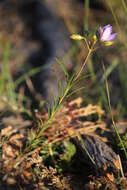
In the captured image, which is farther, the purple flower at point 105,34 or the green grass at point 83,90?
the green grass at point 83,90

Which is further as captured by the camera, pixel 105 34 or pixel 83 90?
pixel 83 90

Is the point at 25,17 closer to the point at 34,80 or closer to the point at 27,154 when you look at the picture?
the point at 34,80

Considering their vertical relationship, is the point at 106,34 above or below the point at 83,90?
above

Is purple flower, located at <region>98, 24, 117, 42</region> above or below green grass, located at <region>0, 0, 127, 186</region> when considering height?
above

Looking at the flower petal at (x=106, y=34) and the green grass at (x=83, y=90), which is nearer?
the flower petal at (x=106, y=34)

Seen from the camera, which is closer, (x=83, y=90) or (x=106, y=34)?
(x=106, y=34)

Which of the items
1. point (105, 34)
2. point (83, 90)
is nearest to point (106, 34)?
point (105, 34)

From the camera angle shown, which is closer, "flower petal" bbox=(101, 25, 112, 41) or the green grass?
"flower petal" bbox=(101, 25, 112, 41)

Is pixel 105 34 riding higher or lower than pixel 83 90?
higher

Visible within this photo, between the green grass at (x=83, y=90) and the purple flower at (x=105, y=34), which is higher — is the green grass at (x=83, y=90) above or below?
below

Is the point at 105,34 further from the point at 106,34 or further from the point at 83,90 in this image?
the point at 83,90

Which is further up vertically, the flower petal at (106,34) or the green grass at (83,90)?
the flower petal at (106,34)

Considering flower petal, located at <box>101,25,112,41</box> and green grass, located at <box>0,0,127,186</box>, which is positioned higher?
flower petal, located at <box>101,25,112,41</box>
